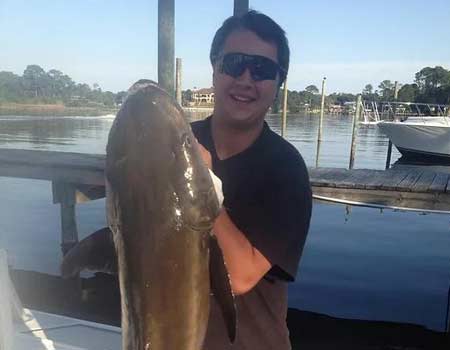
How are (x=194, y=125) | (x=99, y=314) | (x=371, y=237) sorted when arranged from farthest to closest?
(x=371, y=237), (x=99, y=314), (x=194, y=125)

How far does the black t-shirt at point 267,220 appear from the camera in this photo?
210 cm

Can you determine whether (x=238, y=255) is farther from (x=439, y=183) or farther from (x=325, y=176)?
(x=325, y=176)

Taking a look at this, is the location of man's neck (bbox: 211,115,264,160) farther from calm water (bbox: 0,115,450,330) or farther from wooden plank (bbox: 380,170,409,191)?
wooden plank (bbox: 380,170,409,191)

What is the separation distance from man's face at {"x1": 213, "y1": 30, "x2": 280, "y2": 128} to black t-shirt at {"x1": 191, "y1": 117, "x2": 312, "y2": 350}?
0.13m

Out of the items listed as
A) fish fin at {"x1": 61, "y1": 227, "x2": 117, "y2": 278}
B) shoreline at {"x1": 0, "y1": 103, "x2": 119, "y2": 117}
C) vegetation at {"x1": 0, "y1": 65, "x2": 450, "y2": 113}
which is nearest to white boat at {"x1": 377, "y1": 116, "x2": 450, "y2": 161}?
vegetation at {"x1": 0, "y1": 65, "x2": 450, "y2": 113}

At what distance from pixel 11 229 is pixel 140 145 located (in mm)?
13089

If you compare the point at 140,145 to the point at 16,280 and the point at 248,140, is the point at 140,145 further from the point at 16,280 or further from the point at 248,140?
the point at 16,280

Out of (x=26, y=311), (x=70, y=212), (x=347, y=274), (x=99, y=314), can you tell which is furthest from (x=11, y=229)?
(x=26, y=311)

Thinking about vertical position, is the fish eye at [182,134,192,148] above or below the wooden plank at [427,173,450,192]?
above

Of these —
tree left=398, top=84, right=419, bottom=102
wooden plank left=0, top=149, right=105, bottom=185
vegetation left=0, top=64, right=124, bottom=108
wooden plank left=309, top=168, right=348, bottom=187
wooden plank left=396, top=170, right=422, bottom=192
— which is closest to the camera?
wooden plank left=396, top=170, right=422, bottom=192

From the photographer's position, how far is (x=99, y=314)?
27.5 feet

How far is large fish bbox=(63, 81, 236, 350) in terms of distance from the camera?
1726mm

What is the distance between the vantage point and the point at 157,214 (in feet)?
5.65

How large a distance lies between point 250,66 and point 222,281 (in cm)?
98
